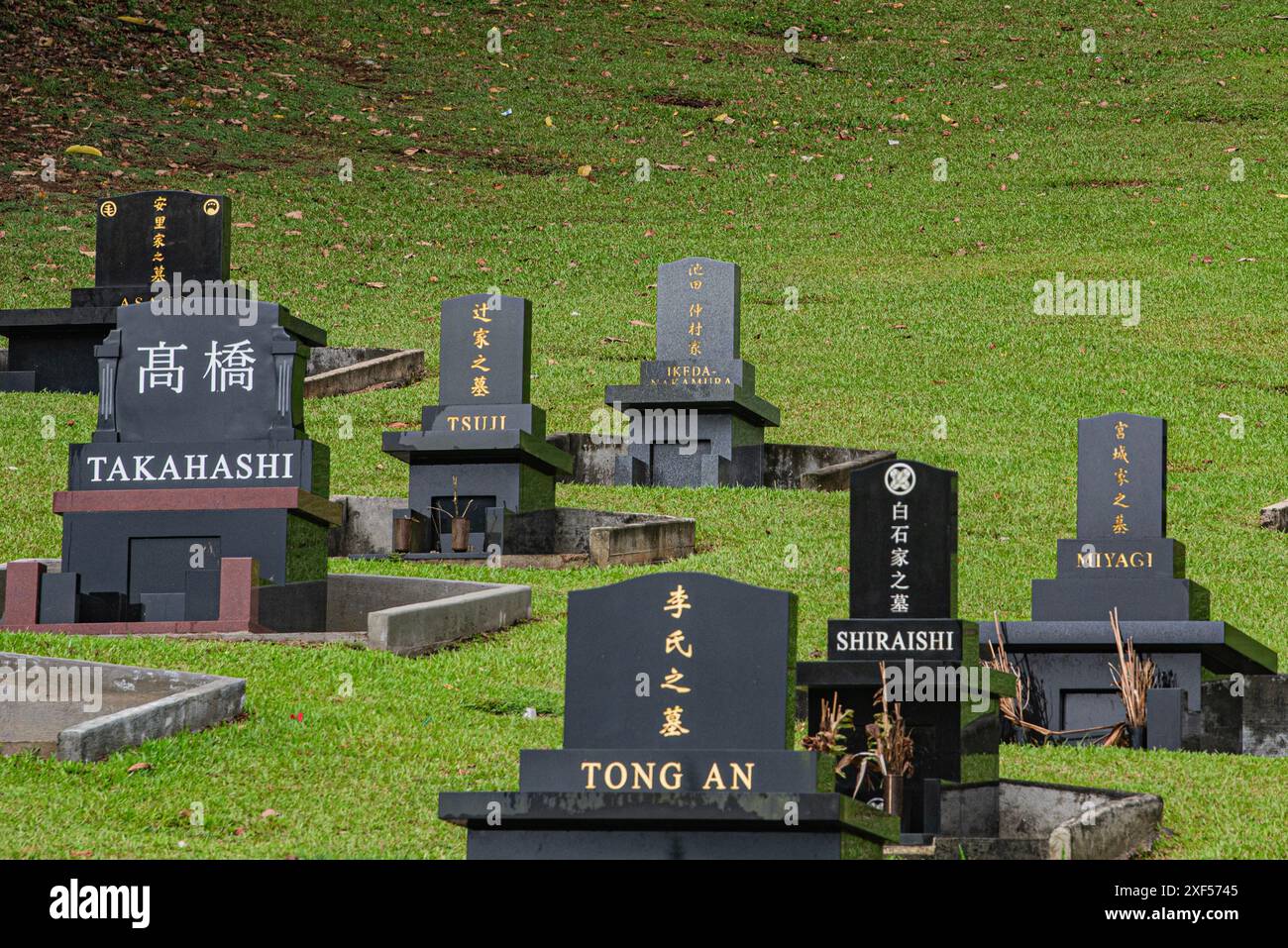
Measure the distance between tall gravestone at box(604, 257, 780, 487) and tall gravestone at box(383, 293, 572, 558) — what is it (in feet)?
10.3

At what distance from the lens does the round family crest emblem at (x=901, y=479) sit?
39.6ft

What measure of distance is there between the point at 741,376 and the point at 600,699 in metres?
15.6

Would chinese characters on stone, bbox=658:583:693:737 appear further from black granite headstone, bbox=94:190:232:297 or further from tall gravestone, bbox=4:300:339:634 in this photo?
black granite headstone, bbox=94:190:232:297

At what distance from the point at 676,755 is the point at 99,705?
463 centimetres

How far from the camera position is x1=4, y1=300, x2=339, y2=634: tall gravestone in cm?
1490

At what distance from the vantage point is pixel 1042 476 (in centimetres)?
2230

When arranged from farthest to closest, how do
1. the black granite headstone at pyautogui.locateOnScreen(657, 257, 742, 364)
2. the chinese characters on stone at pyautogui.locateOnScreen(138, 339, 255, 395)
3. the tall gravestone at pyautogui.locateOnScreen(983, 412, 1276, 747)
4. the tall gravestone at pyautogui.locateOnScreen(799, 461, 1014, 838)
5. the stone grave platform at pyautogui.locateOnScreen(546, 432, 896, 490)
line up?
the black granite headstone at pyautogui.locateOnScreen(657, 257, 742, 364)
the stone grave platform at pyautogui.locateOnScreen(546, 432, 896, 490)
the chinese characters on stone at pyautogui.locateOnScreen(138, 339, 255, 395)
the tall gravestone at pyautogui.locateOnScreen(983, 412, 1276, 747)
the tall gravestone at pyautogui.locateOnScreen(799, 461, 1014, 838)

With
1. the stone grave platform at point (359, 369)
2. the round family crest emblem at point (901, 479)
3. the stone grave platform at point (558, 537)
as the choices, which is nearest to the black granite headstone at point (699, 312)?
the stone grave platform at point (558, 537)

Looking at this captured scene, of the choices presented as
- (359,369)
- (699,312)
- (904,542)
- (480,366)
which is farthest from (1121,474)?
(359,369)

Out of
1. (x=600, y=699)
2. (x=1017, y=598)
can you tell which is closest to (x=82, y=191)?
(x=1017, y=598)

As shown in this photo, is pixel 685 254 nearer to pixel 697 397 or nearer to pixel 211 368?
pixel 697 397

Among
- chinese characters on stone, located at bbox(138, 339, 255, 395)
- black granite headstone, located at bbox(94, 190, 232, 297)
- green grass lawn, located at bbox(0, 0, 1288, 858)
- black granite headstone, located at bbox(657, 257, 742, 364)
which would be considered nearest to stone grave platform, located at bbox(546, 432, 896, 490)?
green grass lawn, located at bbox(0, 0, 1288, 858)

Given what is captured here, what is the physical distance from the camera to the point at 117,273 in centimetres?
2548

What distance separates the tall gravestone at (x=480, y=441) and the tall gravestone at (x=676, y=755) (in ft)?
37.2
